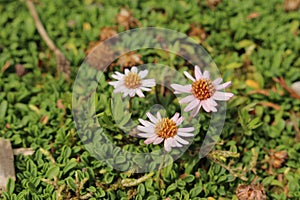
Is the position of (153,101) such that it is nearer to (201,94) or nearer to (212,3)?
(201,94)

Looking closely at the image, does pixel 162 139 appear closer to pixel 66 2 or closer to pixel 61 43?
pixel 61 43

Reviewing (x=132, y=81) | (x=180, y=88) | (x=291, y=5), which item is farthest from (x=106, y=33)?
(x=291, y=5)

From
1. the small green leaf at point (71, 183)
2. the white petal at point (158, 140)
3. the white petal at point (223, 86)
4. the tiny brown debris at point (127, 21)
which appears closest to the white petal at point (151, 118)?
the white petal at point (158, 140)

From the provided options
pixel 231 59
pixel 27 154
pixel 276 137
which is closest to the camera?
pixel 27 154

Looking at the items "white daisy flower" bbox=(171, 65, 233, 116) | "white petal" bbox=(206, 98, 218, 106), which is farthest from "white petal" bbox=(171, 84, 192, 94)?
"white petal" bbox=(206, 98, 218, 106)

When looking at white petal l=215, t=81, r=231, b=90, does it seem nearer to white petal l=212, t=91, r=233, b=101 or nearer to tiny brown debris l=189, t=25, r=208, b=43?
white petal l=212, t=91, r=233, b=101

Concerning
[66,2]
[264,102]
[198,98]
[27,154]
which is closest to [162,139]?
[198,98]

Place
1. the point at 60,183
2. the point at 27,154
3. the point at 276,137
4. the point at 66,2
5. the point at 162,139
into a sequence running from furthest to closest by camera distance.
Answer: the point at 66,2 → the point at 276,137 → the point at 27,154 → the point at 60,183 → the point at 162,139
